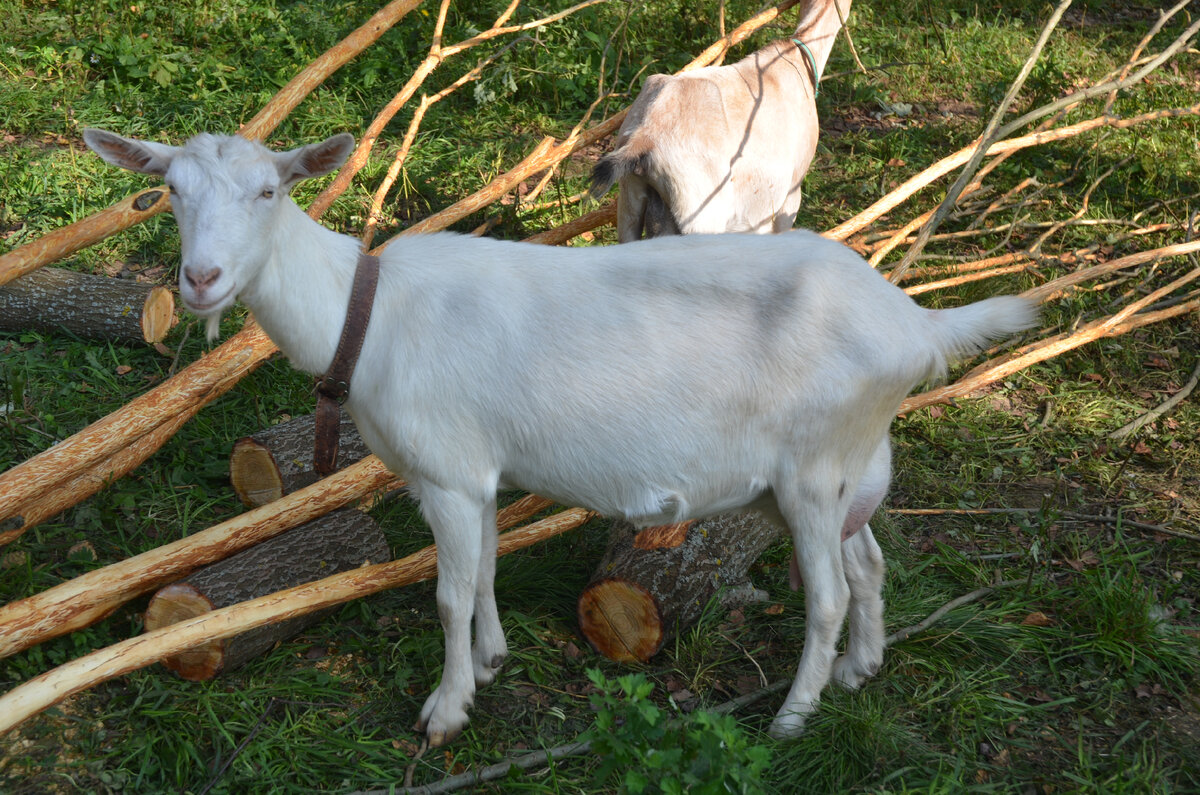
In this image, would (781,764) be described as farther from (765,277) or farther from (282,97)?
(282,97)

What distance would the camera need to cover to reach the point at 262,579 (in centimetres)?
353

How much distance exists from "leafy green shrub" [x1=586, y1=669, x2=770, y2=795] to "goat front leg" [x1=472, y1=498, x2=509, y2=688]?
0.98m

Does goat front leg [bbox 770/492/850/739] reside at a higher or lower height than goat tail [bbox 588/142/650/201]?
lower

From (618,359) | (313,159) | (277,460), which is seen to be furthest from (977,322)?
(277,460)

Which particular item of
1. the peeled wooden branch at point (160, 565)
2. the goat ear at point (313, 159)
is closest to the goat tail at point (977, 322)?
the goat ear at point (313, 159)

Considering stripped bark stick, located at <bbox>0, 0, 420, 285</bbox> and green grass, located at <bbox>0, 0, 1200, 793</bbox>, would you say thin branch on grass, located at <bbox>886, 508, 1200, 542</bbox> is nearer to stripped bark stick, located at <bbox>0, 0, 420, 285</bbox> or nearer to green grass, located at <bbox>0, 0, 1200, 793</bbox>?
green grass, located at <bbox>0, 0, 1200, 793</bbox>

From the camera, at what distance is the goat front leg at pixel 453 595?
3.02 m

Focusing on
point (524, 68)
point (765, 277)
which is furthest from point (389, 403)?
point (524, 68)

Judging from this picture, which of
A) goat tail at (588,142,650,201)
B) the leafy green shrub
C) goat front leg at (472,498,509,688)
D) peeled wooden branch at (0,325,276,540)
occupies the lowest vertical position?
goat front leg at (472,498,509,688)

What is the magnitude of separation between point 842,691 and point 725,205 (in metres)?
2.35

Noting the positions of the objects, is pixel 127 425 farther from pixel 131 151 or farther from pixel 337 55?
pixel 337 55

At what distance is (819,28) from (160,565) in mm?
4230

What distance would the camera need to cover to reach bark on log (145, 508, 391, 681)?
3.34 m

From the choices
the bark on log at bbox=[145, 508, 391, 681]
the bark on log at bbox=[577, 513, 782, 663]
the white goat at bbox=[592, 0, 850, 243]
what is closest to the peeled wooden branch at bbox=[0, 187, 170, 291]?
the bark on log at bbox=[145, 508, 391, 681]
